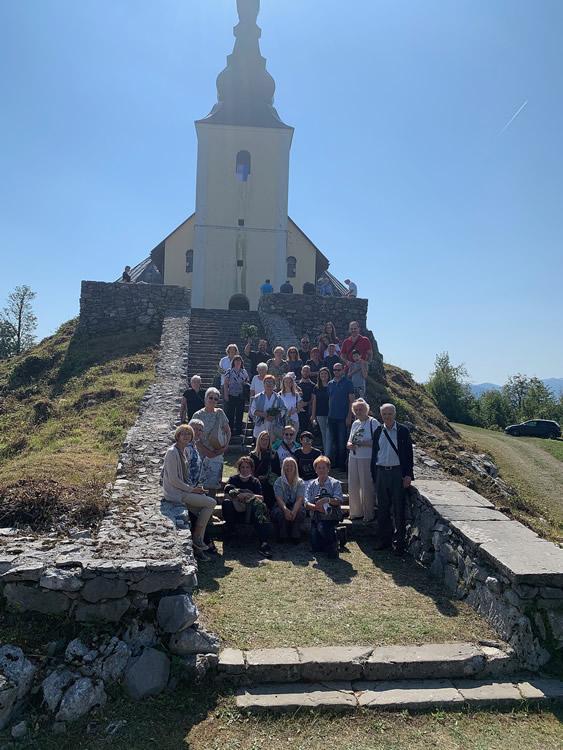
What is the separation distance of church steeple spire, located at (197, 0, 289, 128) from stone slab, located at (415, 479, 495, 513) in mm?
21331

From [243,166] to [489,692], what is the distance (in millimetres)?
23526

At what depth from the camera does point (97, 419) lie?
36.7 feet

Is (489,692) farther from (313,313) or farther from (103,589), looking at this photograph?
(313,313)

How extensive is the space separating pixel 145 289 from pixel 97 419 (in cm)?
820

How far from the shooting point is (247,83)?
2620cm

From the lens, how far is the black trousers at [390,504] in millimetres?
6691

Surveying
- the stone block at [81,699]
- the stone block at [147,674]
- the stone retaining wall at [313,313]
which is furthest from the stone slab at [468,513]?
the stone retaining wall at [313,313]

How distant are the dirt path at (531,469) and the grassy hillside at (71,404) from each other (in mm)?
8824

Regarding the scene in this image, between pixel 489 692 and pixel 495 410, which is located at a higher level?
pixel 495 410

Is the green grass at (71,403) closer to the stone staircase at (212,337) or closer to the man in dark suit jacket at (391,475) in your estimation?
the stone staircase at (212,337)

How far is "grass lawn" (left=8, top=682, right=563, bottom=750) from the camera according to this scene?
3529mm

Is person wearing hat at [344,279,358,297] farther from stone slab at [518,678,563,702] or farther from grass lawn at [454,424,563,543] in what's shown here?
stone slab at [518,678,563,702]

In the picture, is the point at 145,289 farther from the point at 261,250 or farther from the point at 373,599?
the point at 373,599

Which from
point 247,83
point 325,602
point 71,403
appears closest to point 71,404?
point 71,403
